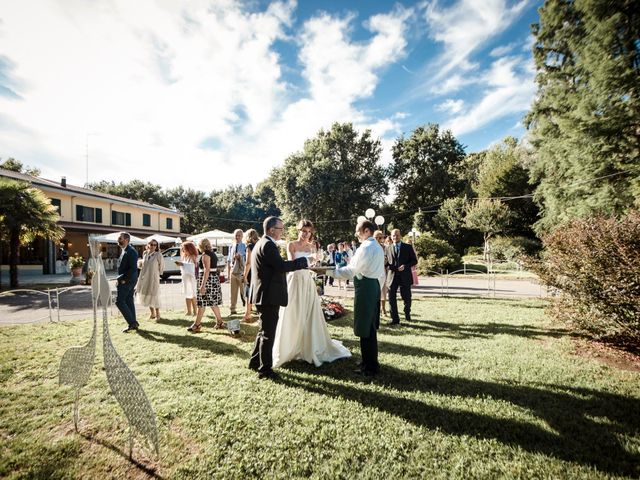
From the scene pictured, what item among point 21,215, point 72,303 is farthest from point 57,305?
point 21,215

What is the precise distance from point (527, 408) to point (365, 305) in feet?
7.23

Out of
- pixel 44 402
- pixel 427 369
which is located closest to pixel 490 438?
pixel 427 369

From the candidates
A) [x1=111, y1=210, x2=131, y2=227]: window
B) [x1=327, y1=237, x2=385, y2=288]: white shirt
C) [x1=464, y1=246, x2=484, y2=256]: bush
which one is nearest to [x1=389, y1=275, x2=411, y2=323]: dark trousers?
[x1=327, y1=237, x2=385, y2=288]: white shirt

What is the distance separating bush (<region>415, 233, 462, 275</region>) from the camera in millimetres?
20469

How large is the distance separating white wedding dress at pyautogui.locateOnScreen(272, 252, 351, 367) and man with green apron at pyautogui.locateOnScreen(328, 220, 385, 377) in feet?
2.47

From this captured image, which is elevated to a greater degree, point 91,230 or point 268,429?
point 91,230

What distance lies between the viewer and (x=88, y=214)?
25812mm

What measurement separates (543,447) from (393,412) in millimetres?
1397

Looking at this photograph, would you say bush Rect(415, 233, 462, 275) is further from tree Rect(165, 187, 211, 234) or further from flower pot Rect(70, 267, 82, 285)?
tree Rect(165, 187, 211, 234)

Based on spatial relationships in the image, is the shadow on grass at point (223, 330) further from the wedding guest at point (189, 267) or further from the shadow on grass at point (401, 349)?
the shadow on grass at point (401, 349)

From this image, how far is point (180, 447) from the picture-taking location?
9.39ft

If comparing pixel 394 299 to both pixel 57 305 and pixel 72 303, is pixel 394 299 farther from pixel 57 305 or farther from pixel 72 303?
pixel 72 303

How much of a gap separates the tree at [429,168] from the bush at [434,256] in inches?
608

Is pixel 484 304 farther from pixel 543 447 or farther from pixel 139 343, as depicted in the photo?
pixel 139 343
